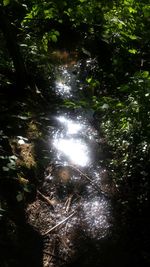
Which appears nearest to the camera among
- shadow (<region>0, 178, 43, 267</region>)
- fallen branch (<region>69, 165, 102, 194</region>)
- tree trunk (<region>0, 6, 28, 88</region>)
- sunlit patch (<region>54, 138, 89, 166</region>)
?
shadow (<region>0, 178, 43, 267</region>)

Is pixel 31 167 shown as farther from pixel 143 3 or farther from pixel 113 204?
pixel 143 3

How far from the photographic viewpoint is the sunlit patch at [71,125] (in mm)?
6435

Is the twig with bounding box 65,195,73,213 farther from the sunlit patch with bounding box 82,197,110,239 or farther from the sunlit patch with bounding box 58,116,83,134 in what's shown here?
the sunlit patch with bounding box 58,116,83,134

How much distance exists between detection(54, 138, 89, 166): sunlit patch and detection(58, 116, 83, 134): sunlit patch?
353 mm

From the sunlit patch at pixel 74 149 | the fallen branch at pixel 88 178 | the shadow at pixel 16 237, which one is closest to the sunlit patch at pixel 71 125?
the sunlit patch at pixel 74 149

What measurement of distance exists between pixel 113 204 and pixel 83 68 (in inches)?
189

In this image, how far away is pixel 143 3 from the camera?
6703 mm

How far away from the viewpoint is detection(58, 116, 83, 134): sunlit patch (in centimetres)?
643

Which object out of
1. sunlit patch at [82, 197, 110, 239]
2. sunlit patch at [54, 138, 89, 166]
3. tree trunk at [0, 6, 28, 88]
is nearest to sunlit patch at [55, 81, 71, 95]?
tree trunk at [0, 6, 28, 88]

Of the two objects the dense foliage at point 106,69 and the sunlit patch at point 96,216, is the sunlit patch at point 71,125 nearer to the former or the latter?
the dense foliage at point 106,69

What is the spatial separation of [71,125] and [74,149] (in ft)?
2.66

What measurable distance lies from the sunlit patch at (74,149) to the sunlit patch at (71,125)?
0.35 meters

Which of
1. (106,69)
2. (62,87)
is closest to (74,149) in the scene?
(62,87)

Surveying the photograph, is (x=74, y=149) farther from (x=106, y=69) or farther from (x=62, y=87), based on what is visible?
(x=106, y=69)
